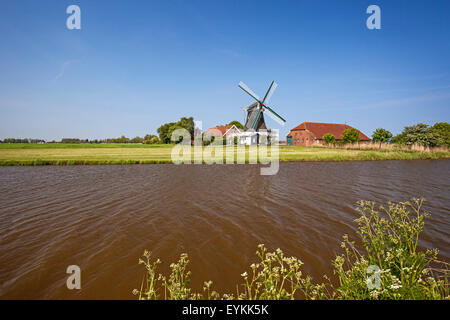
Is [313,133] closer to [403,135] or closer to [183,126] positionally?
[403,135]

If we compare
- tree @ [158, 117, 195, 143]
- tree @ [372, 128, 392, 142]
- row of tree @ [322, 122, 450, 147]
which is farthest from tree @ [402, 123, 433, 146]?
tree @ [158, 117, 195, 143]

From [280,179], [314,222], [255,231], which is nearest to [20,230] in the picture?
[255,231]

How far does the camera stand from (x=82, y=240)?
17.5 ft

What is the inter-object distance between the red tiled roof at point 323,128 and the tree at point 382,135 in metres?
14.8

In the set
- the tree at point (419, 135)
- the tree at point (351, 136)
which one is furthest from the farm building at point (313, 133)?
the tree at point (419, 135)

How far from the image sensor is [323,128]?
61281 millimetres

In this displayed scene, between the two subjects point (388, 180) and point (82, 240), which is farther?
point (388, 180)

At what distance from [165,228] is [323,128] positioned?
67006mm

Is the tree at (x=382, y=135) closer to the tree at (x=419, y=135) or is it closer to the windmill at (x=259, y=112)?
the tree at (x=419, y=135)

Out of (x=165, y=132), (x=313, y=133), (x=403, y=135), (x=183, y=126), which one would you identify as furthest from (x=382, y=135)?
(x=165, y=132)
